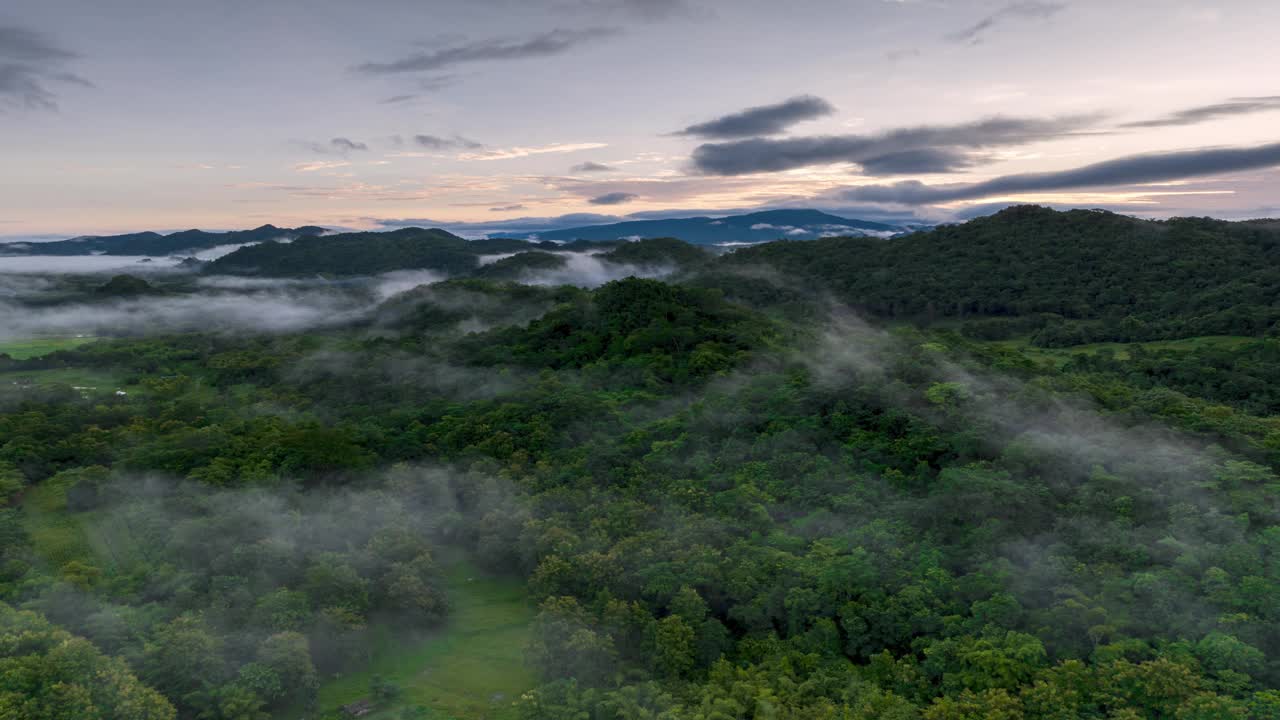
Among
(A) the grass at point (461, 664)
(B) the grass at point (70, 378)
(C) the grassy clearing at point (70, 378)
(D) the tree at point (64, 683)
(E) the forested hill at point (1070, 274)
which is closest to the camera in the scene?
(D) the tree at point (64, 683)

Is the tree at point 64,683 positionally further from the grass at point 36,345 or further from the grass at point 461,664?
the grass at point 36,345

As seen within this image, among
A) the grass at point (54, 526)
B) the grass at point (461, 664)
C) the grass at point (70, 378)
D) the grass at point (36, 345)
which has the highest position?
the grass at point (36, 345)

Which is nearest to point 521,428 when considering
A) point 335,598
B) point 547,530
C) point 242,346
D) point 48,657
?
point 547,530

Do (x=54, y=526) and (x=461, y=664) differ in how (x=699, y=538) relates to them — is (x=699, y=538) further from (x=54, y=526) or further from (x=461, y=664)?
(x=54, y=526)

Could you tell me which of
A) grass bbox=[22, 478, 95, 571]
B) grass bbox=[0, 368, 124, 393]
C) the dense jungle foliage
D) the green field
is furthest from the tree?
grass bbox=[0, 368, 124, 393]

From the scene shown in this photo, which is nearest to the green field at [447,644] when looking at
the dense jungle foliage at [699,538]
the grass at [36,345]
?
the dense jungle foliage at [699,538]

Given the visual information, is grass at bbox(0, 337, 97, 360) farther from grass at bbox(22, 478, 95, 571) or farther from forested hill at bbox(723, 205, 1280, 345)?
forested hill at bbox(723, 205, 1280, 345)

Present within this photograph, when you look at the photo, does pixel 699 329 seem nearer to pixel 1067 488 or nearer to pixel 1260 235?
pixel 1067 488
